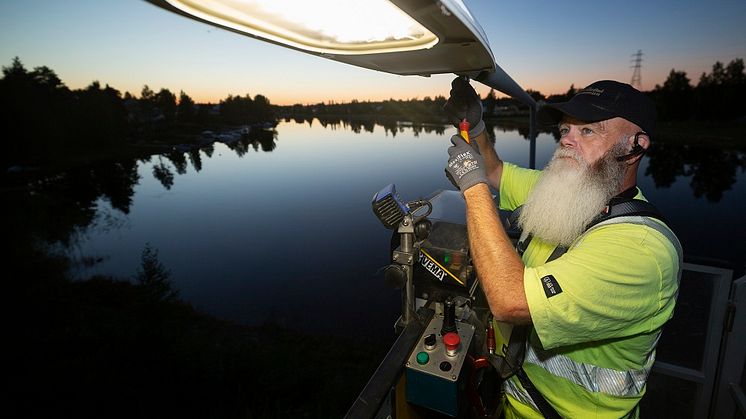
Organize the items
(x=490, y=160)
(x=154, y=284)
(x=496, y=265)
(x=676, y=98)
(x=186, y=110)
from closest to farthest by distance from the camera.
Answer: (x=496, y=265) < (x=490, y=160) < (x=154, y=284) < (x=676, y=98) < (x=186, y=110)

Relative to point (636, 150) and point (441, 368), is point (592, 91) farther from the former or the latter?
point (441, 368)

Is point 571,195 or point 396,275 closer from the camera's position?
point 571,195

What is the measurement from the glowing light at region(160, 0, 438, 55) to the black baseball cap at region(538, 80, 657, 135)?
114 cm

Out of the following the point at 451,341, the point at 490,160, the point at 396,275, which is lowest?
the point at 451,341

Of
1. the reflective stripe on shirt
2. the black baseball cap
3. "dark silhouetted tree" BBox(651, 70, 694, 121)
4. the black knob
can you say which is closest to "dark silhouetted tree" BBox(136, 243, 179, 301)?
the black knob

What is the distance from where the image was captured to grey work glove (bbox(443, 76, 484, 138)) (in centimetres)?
242

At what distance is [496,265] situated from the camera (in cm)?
146

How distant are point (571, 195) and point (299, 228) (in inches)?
1080

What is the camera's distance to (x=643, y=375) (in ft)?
5.33

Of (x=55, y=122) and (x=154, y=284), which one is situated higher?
(x=55, y=122)

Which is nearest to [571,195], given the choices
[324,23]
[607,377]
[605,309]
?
[605,309]

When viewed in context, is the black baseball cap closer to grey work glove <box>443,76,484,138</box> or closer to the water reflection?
grey work glove <box>443,76,484,138</box>

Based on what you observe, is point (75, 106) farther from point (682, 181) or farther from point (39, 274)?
point (682, 181)

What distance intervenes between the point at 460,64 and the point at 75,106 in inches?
2878
